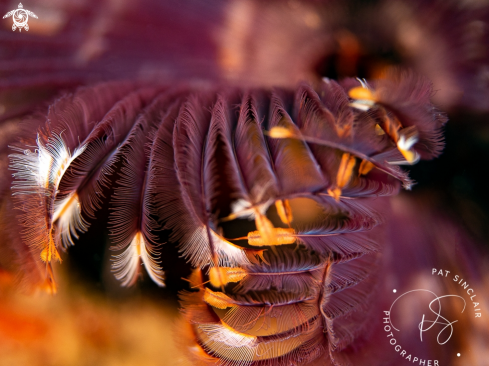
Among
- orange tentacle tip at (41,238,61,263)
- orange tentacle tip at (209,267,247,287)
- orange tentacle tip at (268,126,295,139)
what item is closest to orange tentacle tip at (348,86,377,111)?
orange tentacle tip at (268,126,295,139)

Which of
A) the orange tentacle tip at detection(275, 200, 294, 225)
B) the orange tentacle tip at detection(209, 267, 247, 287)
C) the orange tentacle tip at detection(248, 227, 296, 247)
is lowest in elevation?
the orange tentacle tip at detection(209, 267, 247, 287)

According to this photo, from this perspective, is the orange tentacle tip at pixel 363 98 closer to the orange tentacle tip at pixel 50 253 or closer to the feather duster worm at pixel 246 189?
the feather duster worm at pixel 246 189

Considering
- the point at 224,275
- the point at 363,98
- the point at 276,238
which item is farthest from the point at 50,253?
the point at 363,98

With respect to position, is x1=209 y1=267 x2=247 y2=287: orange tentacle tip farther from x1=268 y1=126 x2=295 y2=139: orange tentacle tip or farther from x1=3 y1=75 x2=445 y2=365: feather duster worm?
x1=268 y1=126 x2=295 y2=139: orange tentacle tip

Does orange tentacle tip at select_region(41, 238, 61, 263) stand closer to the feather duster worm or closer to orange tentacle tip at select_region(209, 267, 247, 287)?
the feather duster worm

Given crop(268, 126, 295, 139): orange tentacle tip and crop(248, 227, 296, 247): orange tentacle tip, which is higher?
crop(268, 126, 295, 139): orange tentacle tip

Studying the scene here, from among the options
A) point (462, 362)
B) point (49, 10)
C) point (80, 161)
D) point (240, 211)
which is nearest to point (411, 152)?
point (240, 211)

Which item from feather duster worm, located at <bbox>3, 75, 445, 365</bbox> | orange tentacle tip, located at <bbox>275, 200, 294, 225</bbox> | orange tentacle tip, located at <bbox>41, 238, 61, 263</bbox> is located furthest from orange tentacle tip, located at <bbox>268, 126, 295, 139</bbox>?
orange tentacle tip, located at <bbox>41, 238, 61, 263</bbox>

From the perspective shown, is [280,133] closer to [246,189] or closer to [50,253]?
[246,189]
